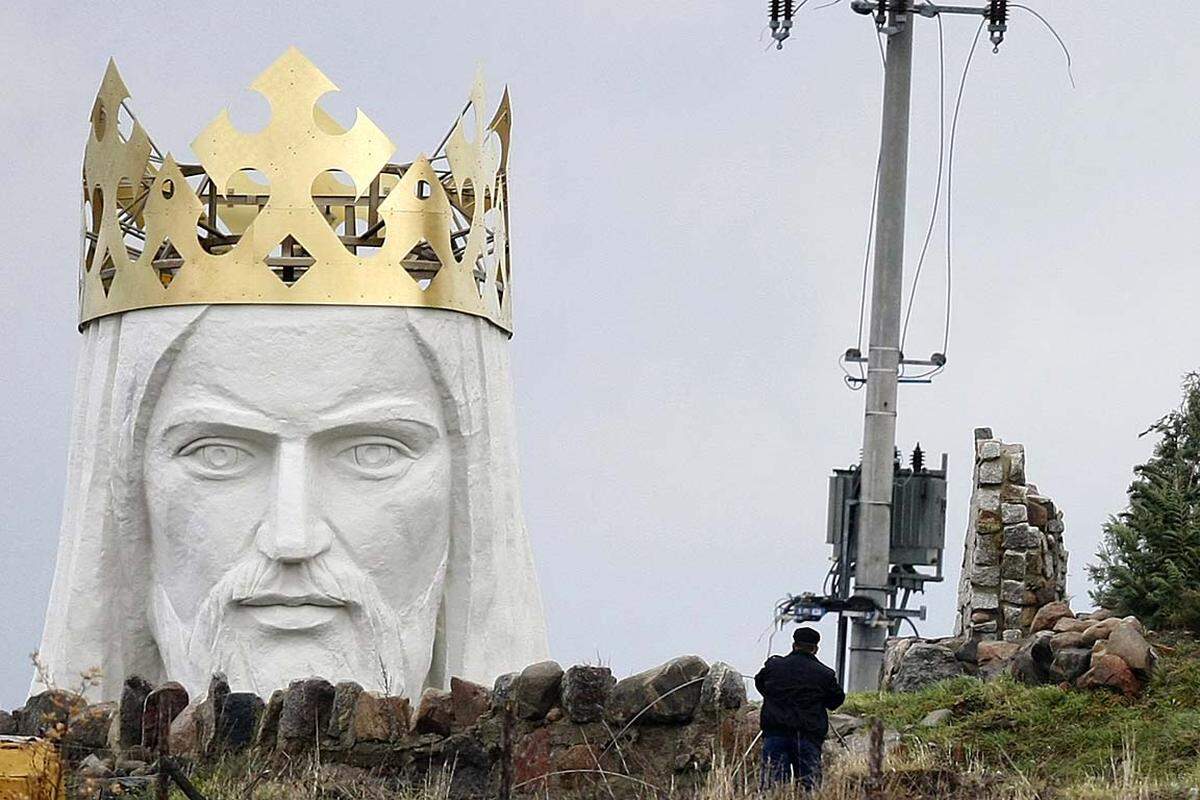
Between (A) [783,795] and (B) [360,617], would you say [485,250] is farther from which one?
(A) [783,795]

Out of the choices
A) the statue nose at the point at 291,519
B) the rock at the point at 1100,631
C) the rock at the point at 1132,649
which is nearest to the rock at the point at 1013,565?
the rock at the point at 1100,631

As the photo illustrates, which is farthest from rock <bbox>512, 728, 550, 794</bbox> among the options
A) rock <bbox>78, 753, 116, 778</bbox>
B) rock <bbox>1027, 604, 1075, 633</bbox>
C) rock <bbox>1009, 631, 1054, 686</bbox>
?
rock <bbox>1027, 604, 1075, 633</bbox>

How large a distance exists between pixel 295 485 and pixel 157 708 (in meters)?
2.44

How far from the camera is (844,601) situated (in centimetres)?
1823

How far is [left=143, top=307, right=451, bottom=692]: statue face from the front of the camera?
1385cm

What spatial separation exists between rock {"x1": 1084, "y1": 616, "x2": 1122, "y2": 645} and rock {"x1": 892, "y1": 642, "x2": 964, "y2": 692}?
1710 millimetres

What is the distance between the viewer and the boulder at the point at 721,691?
36.2 ft

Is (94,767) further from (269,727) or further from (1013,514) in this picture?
(1013,514)

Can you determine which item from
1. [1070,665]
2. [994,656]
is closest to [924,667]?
[994,656]

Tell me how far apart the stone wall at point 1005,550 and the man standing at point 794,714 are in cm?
696

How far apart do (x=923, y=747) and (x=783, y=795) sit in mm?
2438

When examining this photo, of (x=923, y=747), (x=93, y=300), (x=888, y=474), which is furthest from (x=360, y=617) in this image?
(x=888, y=474)

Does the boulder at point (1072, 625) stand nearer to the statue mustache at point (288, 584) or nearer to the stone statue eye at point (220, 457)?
the statue mustache at point (288, 584)

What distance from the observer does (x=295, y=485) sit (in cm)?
1377
